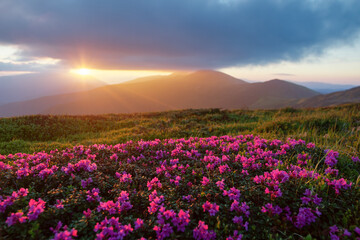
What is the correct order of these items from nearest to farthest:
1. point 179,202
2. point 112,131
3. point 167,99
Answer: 1. point 179,202
2. point 112,131
3. point 167,99

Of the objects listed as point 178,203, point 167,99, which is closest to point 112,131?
point 178,203

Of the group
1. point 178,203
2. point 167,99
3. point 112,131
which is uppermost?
point 178,203

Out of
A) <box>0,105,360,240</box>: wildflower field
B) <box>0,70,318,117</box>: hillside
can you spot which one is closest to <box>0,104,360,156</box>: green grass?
<box>0,105,360,240</box>: wildflower field

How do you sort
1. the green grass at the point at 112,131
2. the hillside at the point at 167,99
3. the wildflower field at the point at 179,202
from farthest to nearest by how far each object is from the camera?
the hillside at the point at 167,99, the green grass at the point at 112,131, the wildflower field at the point at 179,202

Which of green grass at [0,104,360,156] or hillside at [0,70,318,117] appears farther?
hillside at [0,70,318,117]

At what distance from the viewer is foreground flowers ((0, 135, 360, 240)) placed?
2941 millimetres

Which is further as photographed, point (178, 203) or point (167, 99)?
point (167, 99)

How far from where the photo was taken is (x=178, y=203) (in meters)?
3.45

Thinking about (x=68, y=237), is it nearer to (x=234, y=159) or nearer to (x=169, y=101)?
(x=234, y=159)

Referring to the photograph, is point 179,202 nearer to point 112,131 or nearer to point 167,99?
point 112,131

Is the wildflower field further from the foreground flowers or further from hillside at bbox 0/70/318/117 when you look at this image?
hillside at bbox 0/70/318/117

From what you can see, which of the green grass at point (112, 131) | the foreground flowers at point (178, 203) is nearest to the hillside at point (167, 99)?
the green grass at point (112, 131)

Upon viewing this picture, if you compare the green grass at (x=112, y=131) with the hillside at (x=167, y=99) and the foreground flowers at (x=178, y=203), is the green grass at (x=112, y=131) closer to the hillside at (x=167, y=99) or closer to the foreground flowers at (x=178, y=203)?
the foreground flowers at (x=178, y=203)

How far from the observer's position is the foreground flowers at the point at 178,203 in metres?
2.94
